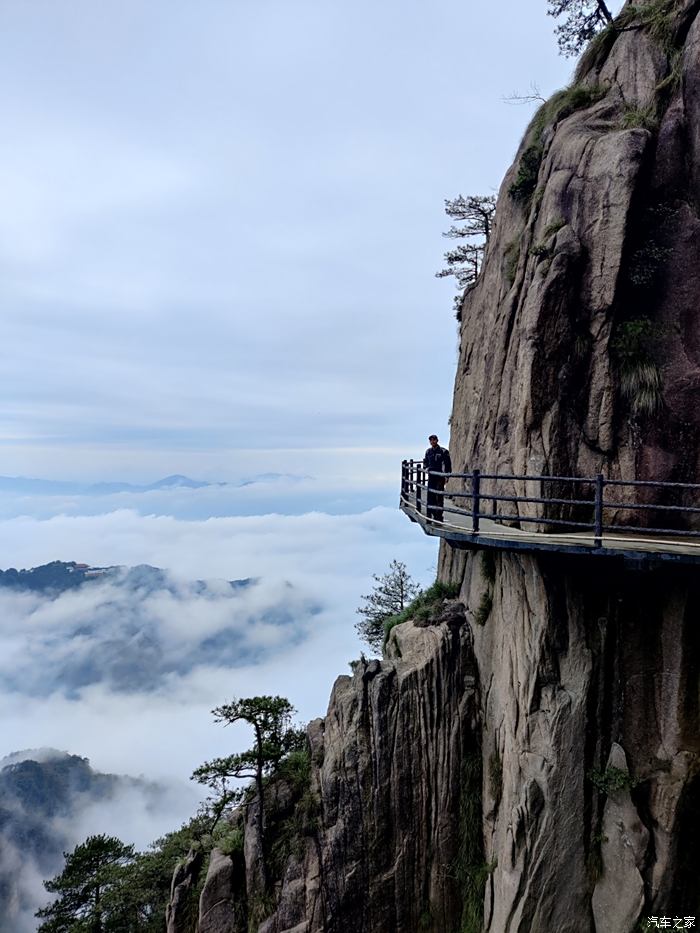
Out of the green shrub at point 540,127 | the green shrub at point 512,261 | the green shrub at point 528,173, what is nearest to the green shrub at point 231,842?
the green shrub at point 512,261

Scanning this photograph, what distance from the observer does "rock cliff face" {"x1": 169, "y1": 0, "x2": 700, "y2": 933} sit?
35.4 ft

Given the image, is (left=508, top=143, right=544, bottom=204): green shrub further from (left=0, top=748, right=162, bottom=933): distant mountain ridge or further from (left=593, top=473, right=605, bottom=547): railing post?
(left=0, top=748, right=162, bottom=933): distant mountain ridge

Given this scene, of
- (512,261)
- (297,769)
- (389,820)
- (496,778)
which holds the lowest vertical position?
(297,769)

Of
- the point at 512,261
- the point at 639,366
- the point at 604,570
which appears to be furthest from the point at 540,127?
the point at 604,570

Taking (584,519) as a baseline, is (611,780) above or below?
below

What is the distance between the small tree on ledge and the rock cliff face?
14904mm

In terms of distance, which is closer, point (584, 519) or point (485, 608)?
point (584, 519)

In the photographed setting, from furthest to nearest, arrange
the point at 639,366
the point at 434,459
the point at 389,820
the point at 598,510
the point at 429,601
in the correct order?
the point at 429,601, the point at 434,459, the point at 389,820, the point at 639,366, the point at 598,510

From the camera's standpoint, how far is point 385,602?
31688 millimetres

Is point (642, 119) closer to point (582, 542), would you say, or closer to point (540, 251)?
point (540, 251)

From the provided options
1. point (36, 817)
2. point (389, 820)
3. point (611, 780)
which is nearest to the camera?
point (611, 780)

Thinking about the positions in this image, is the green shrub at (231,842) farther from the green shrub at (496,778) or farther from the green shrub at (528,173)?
the green shrub at (528,173)

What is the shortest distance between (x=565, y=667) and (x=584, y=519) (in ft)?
11.6

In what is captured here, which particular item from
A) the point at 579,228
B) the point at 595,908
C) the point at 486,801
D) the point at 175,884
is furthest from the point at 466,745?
the point at 579,228
